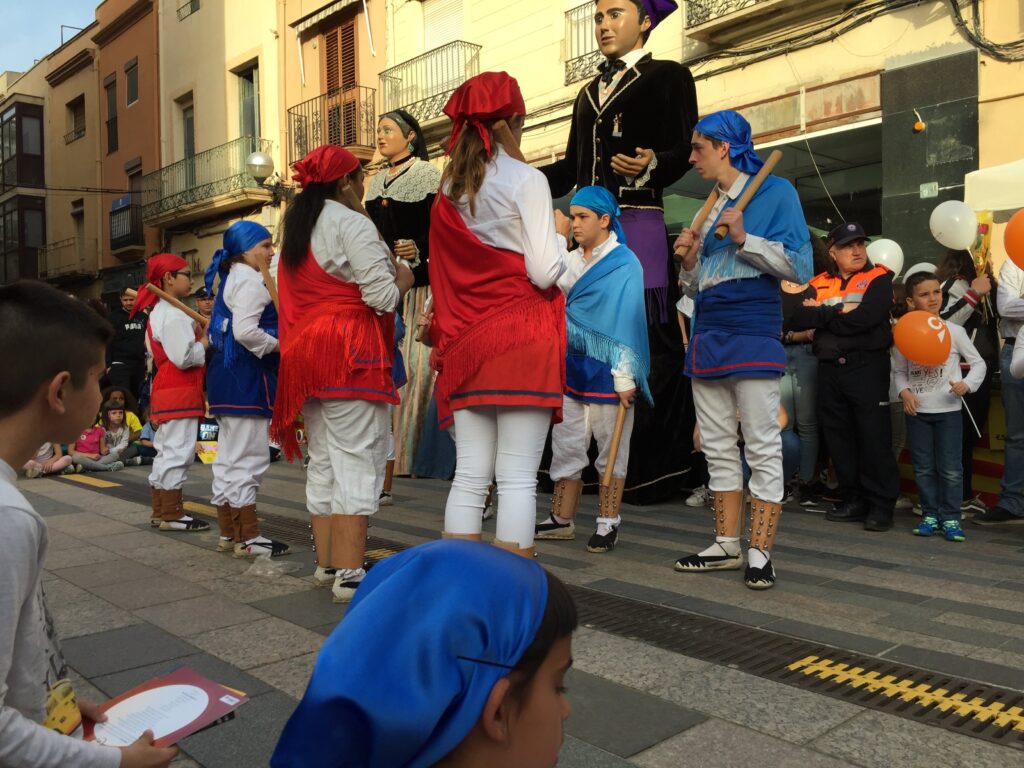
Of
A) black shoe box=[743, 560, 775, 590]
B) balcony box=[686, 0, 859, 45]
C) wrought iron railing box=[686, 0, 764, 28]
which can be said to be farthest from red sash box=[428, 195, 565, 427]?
wrought iron railing box=[686, 0, 764, 28]

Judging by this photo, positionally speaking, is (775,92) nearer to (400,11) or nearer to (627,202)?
(627,202)

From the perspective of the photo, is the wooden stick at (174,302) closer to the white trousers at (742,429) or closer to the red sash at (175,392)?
the red sash at (175,392)

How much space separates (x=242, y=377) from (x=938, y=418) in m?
4.09

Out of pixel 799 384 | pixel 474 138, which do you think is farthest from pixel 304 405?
pixel 799 384

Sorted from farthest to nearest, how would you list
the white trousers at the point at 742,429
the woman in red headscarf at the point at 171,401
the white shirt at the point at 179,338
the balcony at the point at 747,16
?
1. the balcony at the point at 747,16
2. the woman in red headscarf at the point at 171,401
3. the white shirt at the point at 179,338
4. the white trousers at the point at 742,429

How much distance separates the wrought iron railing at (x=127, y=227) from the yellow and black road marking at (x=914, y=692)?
2779 centimetres

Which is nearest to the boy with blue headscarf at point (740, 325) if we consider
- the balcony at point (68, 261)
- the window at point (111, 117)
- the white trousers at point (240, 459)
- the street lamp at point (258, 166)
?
the white trousers at point (240, 459)

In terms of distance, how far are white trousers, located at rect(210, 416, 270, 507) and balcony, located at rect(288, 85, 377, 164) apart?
47.5 ft

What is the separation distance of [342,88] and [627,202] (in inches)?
615

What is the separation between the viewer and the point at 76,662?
3.18 meters

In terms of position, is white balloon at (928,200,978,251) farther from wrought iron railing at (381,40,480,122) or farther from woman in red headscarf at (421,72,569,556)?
wrought iron railing at (381,40,480,122)

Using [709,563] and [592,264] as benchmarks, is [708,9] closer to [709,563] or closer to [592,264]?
[592,264]

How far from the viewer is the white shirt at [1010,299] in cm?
586

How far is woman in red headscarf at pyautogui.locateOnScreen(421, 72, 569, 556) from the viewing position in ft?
11.4
